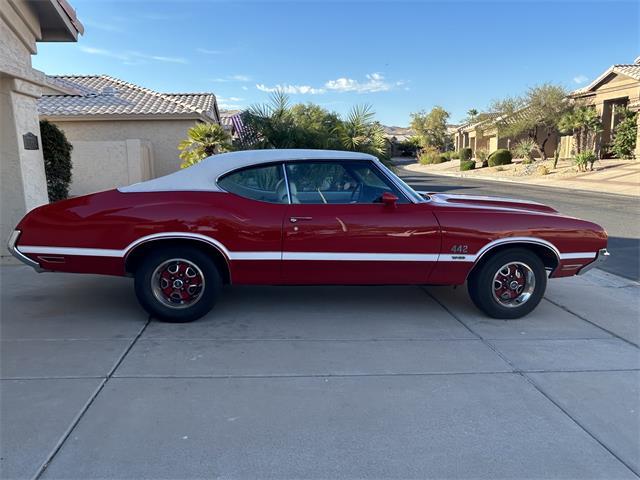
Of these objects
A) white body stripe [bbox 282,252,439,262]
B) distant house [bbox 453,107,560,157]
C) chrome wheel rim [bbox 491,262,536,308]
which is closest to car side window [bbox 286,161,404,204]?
white body stripe [bbox 282,252,439,262]

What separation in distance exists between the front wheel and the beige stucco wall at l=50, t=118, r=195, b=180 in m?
13.5

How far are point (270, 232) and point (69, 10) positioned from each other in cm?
577

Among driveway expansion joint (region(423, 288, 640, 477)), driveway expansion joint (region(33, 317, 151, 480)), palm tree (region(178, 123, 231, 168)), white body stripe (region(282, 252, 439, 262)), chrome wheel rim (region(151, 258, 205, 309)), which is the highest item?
palm tree (region(178, 123, 231, 168))

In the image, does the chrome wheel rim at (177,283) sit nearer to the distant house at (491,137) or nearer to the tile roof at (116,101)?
the tile roof at (116,101)

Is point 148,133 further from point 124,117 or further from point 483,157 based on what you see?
point 483,157

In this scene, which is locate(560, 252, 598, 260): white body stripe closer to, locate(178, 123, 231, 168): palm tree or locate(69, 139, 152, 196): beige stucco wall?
locate(178, 123, 231, 168): palm tree

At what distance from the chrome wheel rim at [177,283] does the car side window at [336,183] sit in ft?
3.89

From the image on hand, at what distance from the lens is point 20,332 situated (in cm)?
446

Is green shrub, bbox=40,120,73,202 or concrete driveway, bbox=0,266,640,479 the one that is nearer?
concrete driveway, bbox=0,266,640,479

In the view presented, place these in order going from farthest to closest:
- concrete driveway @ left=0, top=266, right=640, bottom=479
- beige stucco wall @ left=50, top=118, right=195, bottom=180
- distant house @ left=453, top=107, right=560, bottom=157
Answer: distant house @ left=453, top=107, right=560, bottom=157, beige stucco wall @ left=50, top=118, right=195, bottom=180, concrete driveway @ left=0, top=266, right=640, bottom=479

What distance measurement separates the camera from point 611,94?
116 feet

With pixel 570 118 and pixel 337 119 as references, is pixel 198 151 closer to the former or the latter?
pixel 337 119

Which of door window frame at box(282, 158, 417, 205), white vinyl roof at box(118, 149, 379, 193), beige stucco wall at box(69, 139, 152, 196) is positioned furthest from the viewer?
beige stucco wall at box(69, 139, 152, 196)

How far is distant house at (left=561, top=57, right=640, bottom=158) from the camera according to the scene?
3299cm
